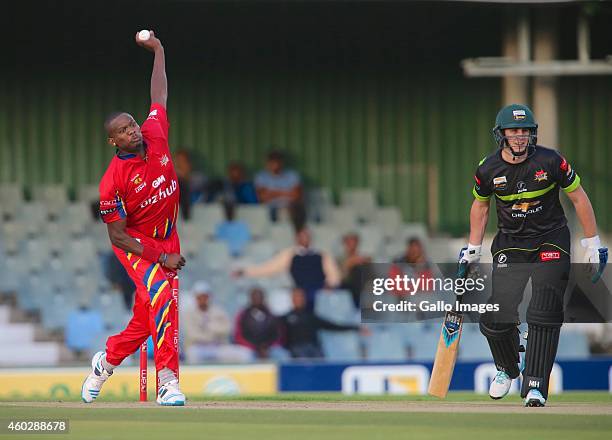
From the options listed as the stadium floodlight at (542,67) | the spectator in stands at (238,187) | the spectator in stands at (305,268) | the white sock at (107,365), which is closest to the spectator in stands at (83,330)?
the spectator in stands at (305,268)

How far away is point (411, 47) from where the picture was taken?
54.8 feet

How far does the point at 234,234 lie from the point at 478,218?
749cm

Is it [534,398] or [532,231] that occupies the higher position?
[532,231]

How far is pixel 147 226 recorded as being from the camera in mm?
7859

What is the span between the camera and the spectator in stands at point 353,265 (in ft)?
48.1

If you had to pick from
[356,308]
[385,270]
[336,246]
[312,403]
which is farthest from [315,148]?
[312,403]

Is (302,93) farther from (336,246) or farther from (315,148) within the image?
(336,246)

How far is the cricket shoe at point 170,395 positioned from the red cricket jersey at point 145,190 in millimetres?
829

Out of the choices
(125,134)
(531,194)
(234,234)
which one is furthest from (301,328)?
(125,134)

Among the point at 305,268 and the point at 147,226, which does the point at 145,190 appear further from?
the point at 305,268

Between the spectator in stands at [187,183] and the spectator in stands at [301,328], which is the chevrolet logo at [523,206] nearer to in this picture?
the spectator in stands at [301,328]

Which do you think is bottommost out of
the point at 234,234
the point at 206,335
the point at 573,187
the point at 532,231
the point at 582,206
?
the point at 206,335

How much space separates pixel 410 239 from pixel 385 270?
213 centimetres

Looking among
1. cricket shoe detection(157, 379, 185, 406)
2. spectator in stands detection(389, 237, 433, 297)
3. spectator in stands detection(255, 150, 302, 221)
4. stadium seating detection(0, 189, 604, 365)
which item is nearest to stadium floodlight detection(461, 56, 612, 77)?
spectator in stands detection(389, 237, 433, 297)
